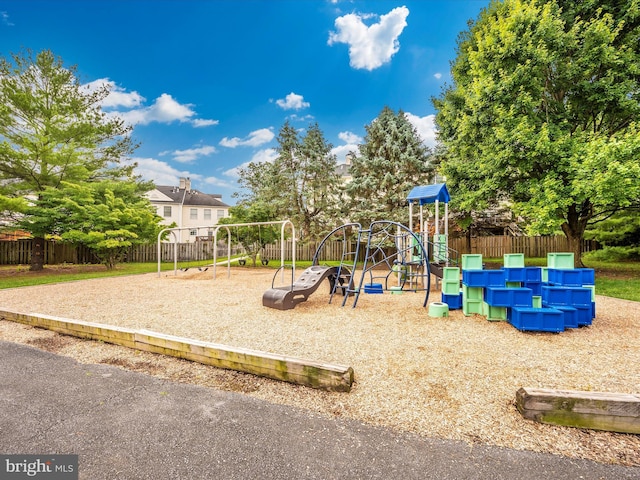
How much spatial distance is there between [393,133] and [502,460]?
54.7 ft

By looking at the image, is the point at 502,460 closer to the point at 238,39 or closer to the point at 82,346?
the point at 82,346

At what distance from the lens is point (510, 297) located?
16.0 feet

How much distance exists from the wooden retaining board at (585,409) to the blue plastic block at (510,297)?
275 centimetres

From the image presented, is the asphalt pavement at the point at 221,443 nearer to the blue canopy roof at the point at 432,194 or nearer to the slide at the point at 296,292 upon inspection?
the slide at the point at 296,292

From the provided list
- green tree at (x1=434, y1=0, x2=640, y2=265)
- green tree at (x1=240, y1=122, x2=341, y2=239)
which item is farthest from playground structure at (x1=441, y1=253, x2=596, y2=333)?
green tree at (x1=240, y1=122, x2=341, y2=239)

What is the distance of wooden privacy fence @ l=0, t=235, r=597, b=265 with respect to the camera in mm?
17625

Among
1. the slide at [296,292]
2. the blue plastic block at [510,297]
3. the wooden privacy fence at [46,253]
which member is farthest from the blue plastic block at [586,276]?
the wooden privacy fence at [46,253]

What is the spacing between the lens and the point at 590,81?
10.7 metres

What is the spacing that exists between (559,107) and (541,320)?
9.92 metres

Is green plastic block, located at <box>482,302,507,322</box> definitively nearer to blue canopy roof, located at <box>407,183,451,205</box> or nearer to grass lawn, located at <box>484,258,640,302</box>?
blue canopy roof, located at <box>407,183,451,205</box>

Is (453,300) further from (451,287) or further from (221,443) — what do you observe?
(221,443)

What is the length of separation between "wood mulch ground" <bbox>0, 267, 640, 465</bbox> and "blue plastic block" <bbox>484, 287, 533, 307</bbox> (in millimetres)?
366

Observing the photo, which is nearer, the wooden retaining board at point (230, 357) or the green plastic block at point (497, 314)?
the wooden retaining board at point (230, 357)

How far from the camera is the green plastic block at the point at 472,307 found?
220 inches
